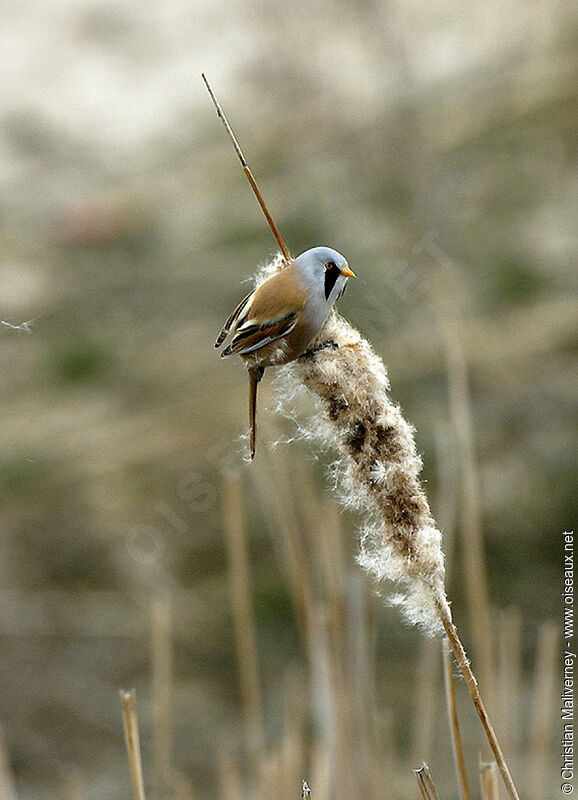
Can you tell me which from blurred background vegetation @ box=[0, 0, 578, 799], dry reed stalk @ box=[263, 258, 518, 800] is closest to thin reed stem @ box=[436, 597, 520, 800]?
dry reed stalk @ box=[263, 258, 518, 800]

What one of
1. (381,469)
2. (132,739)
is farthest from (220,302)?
(381,469)

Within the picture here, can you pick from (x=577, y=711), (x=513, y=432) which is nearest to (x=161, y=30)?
(x=513, y=432)

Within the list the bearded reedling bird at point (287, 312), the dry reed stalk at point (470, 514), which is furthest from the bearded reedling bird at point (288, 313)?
the dry reed stalk at point (470, 514)

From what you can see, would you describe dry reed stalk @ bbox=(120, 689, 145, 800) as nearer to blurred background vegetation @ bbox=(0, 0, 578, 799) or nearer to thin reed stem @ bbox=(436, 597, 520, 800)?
thin reed stem @ bbox=(436, 597, 520, 800)

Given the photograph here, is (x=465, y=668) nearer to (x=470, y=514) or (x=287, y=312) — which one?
(x=287, y=312)

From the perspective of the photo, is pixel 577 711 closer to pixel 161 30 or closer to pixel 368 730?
pixel 368 730
